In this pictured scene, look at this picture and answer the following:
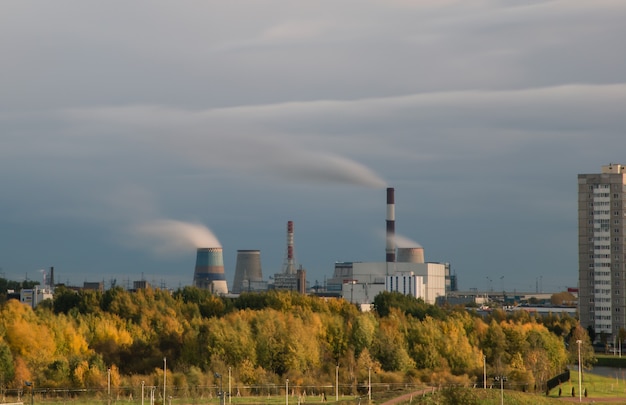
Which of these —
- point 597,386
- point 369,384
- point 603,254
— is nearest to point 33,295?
point 603,254

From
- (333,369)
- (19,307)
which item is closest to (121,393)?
(333,369)

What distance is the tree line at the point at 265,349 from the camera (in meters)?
91.3

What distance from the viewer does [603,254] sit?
17388 cm

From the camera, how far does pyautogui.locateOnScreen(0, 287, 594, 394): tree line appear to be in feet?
300

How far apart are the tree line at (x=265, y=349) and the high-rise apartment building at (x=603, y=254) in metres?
50.2

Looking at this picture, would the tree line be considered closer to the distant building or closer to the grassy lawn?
the grassy lawn

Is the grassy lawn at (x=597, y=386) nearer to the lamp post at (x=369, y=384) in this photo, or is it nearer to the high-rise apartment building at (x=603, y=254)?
the lamp post at (x=369, y=384)

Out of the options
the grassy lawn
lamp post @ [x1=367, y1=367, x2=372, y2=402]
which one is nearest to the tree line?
lamp post @ [x1=367, y1=367, x2=372, y2=402]

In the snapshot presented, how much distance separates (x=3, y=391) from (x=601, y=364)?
248 ft

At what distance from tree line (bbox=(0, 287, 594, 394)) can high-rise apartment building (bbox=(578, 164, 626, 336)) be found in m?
50.2

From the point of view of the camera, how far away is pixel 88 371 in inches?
3511

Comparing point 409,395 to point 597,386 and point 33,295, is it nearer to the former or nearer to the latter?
point 597,386

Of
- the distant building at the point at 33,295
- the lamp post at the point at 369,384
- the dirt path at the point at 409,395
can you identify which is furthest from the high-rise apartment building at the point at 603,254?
the dirt path at the point at 409,395

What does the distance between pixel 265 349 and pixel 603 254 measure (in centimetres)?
8814
